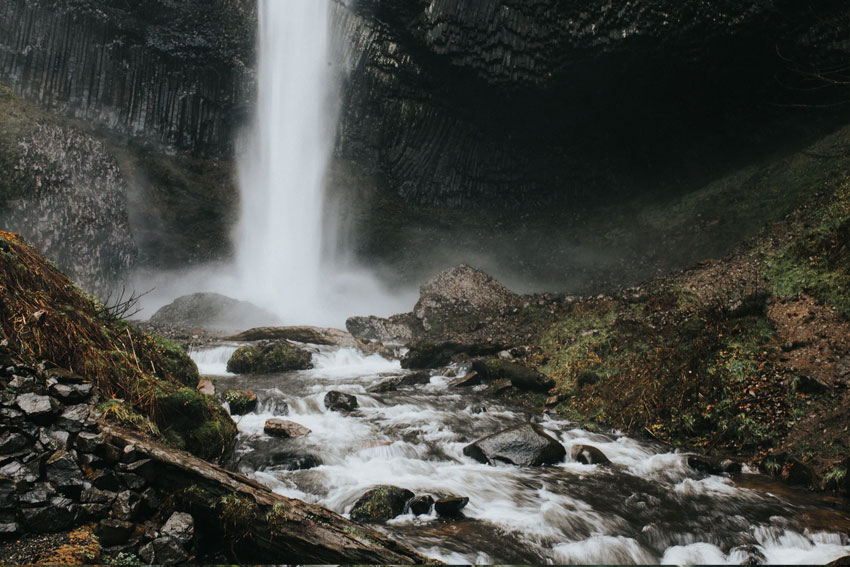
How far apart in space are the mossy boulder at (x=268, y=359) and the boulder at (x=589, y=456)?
8170mm

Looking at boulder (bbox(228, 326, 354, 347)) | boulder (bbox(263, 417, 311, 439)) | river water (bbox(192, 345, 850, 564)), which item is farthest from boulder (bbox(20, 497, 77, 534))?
boulder (bbox(228, 326, 354, 347))

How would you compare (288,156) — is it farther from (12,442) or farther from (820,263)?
(12,442)

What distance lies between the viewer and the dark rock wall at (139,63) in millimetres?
22516

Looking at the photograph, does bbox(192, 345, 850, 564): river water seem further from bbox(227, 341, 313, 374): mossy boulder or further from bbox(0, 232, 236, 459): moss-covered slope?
bbox(227, 341, 313, 374): mossy boulder

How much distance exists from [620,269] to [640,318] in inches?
525

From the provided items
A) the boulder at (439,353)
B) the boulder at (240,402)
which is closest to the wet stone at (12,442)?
the boulder at (240,402)

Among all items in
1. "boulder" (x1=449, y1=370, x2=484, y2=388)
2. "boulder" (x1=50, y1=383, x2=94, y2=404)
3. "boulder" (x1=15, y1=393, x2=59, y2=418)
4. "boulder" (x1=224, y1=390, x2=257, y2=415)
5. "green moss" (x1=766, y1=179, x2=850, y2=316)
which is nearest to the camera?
"boulder" (x1=15, y1=393, x2=59, y2=418)

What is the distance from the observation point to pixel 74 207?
1894 cm

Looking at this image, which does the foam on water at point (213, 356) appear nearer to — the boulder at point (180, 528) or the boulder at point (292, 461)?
the boulder at point (292, 461)

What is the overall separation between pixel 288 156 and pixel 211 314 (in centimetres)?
1191

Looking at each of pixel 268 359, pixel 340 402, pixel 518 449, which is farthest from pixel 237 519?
pixel 268 359

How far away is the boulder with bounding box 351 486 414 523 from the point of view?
459 centimetres

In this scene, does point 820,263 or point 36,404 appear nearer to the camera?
point 36,404

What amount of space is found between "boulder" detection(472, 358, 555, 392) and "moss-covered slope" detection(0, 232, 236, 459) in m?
6.39
